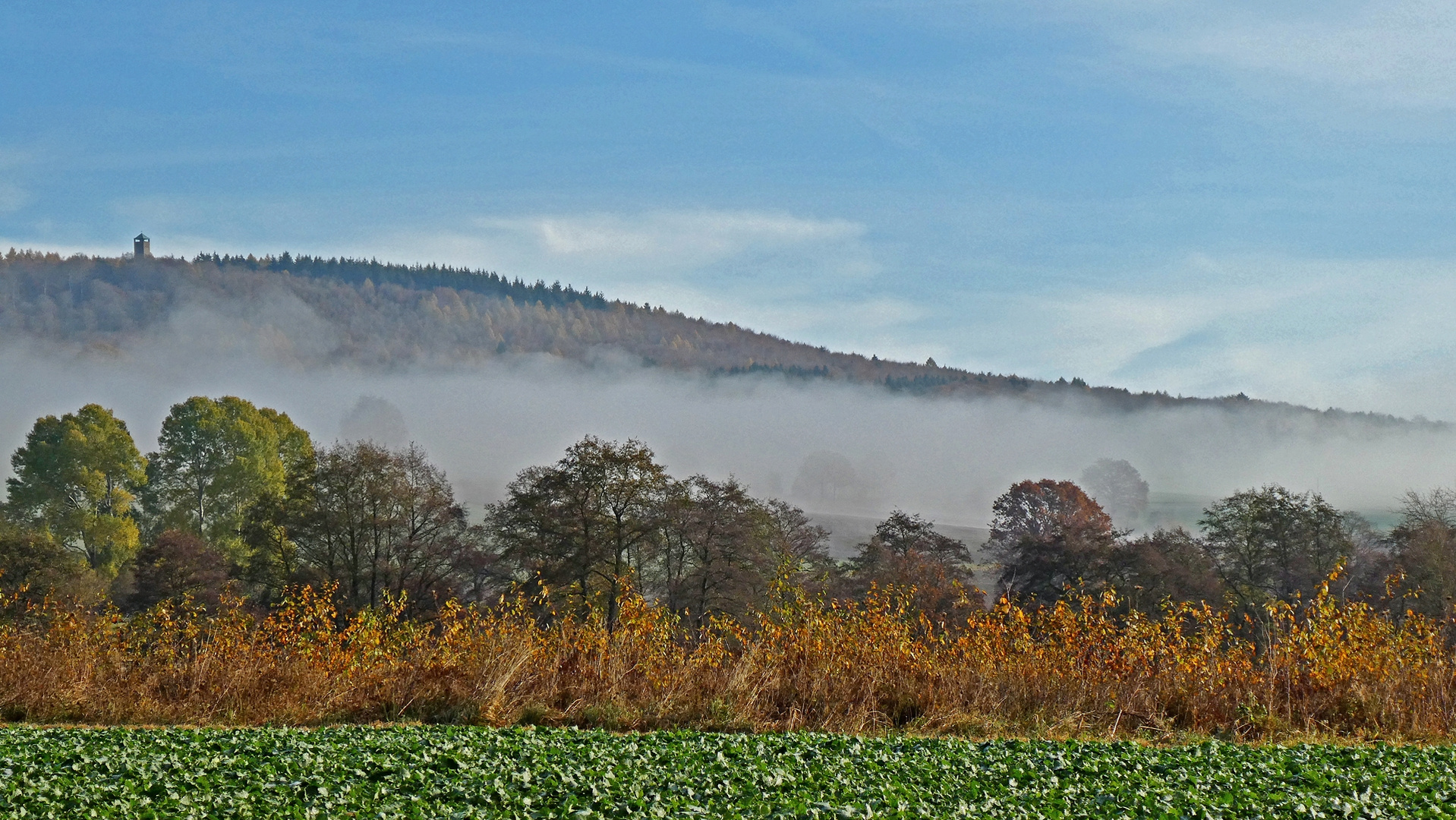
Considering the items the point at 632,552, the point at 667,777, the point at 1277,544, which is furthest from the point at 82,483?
the point at 667,777

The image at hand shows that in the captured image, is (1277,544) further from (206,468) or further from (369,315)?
(369,315)

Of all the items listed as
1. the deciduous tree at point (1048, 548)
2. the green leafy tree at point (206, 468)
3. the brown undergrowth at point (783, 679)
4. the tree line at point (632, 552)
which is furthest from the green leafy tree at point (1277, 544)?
the green leafy tree at point (206, 468)

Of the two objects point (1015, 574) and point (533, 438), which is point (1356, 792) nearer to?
point (1015, 574)

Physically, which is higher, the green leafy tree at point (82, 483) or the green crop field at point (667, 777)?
the green crop field at point (667, 777)

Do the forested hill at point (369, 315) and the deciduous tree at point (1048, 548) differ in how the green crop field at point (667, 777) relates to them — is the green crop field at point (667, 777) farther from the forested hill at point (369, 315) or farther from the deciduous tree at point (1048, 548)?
the forested hill at point (369, 315)

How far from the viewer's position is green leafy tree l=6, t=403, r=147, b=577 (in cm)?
4672

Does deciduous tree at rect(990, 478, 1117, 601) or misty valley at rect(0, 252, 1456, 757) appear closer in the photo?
misty valley at rect(0, 252, 1456, 757)

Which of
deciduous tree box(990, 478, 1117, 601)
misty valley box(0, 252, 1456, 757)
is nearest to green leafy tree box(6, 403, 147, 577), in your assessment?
misty valley box(0, 252, 1456, 757)

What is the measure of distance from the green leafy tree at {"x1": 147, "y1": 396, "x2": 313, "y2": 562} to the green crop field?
42.5 m

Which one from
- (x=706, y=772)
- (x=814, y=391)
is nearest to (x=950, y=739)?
(x=706, y=772)

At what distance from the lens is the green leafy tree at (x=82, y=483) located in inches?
1839

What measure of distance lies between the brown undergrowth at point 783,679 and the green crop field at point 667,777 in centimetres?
186

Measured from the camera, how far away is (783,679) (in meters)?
11.9

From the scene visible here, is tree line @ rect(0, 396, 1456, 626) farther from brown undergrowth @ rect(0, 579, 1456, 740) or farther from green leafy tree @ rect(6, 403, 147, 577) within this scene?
brown undergrowth @ rect(0, 579, 1456, 740)
